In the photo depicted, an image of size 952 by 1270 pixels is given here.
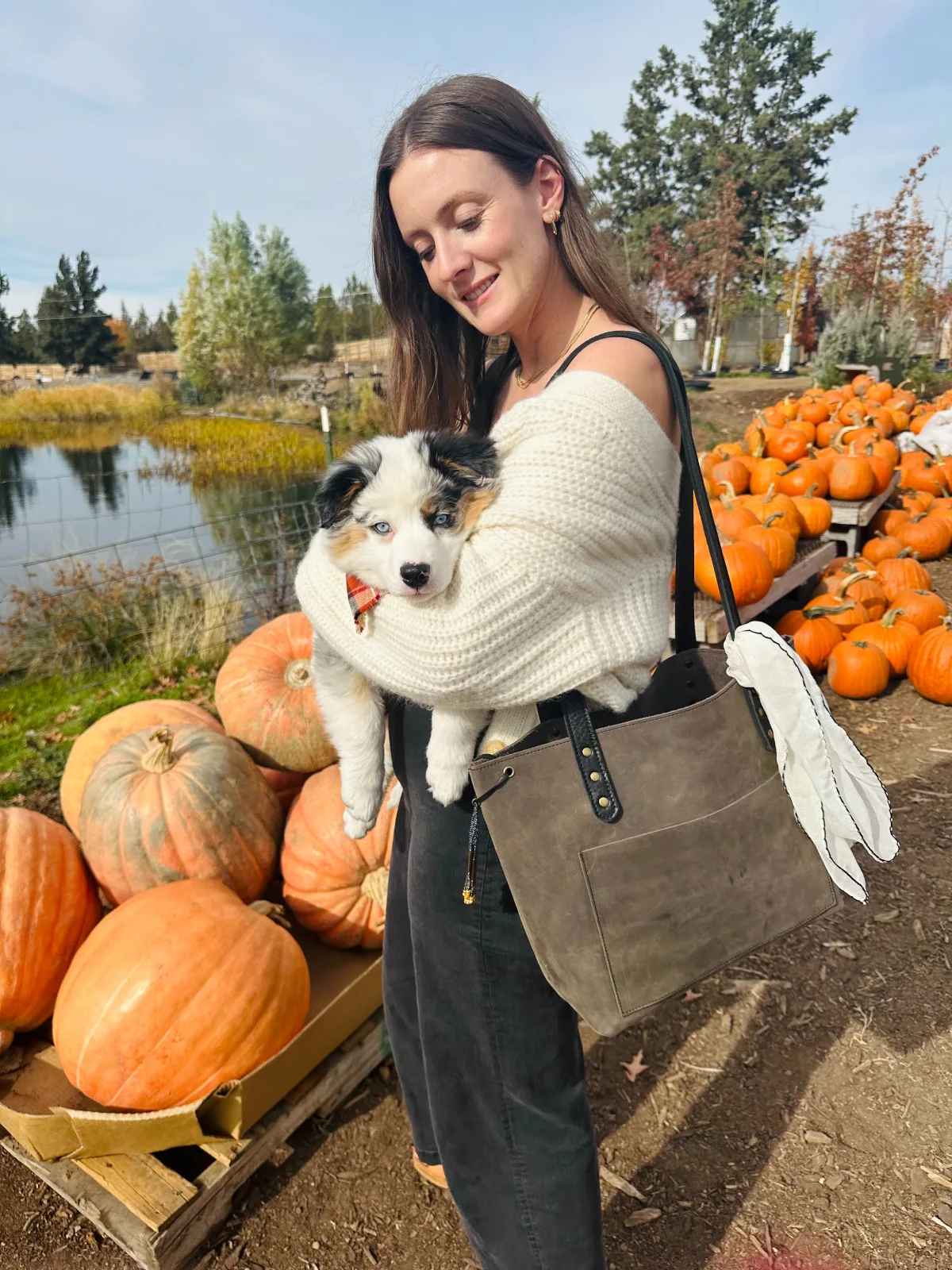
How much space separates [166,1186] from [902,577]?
18.8 feet

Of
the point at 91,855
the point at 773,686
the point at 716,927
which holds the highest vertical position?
the point at 773,686

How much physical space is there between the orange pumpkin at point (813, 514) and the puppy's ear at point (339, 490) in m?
5.17

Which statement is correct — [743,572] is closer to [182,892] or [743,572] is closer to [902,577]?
[902,577]

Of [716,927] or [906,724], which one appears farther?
[906,724]

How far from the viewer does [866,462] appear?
20.1 feet

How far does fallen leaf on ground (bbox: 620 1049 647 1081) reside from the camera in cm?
243

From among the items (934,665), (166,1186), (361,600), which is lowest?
(166,1186)

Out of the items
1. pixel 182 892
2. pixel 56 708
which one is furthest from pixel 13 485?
pixel 182 892

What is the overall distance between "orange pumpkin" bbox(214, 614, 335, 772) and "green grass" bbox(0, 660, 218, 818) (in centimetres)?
106

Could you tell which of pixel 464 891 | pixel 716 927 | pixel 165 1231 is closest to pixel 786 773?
pixel 716 927

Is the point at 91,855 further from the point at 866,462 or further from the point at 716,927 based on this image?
the point at 866,462

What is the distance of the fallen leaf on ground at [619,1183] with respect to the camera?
2.04 metres

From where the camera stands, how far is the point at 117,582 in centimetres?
670

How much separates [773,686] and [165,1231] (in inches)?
74.2
